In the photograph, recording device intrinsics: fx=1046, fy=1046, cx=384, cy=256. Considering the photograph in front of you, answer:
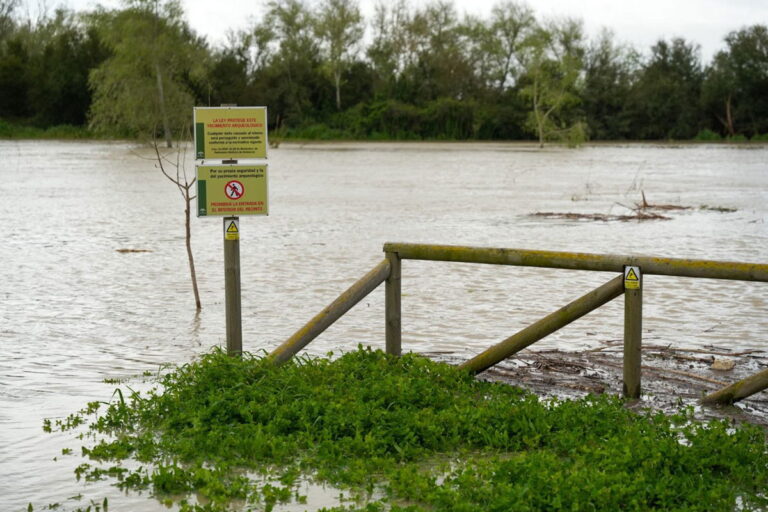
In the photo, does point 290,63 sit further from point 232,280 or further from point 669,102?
point 232,280

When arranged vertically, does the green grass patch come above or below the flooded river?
above

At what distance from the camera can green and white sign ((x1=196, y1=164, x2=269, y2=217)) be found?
713 cm

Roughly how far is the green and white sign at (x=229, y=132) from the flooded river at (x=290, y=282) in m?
1.97

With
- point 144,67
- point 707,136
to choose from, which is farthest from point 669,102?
point 144,67

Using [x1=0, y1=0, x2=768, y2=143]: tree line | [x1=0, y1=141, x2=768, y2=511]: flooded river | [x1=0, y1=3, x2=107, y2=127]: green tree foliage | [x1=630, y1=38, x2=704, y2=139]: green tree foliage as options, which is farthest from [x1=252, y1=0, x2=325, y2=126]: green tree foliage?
[x1=0, y1=141, x2=768, y2=511]: flooded river

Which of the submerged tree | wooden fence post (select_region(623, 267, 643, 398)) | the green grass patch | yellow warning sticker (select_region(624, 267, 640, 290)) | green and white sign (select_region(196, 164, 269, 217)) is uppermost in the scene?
the submerged tree

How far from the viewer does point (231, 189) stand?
7184 millimetres

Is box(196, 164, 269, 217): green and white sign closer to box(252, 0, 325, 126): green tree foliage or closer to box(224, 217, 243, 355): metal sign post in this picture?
box(224, 217, 243, 355): metal sign post

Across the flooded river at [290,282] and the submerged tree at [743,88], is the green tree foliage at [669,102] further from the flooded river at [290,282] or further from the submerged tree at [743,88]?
the flooded river at [290,282]

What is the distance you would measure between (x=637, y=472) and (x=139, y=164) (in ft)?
145

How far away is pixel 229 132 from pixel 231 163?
0.72 ft

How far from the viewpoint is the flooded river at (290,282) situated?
26.9 feet

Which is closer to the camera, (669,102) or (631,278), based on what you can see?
(631,278)

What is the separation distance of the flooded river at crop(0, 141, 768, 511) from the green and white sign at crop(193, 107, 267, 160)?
197 centimetres
